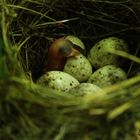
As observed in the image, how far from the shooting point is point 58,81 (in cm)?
140

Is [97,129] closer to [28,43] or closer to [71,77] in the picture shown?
[71,77]

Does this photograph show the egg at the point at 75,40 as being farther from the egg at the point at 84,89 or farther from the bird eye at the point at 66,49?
the egg at the point at 84,89

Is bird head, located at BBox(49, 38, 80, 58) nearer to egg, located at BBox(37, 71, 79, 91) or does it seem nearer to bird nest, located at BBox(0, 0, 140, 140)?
egg, located at BBox(37, 71, 79, 91)

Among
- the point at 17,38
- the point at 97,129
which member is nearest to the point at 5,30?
the point at 17,38

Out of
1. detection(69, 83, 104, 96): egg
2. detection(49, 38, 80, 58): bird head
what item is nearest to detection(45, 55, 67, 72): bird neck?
detection(49, 38, 80, 58): bird head

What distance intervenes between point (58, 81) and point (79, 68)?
0.36 ft

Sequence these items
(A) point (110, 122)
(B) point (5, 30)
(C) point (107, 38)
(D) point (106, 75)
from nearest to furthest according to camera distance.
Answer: (A) point (110, 122), (B) point (5, 30), (D) point (106, 75), (C) point (107, 38)

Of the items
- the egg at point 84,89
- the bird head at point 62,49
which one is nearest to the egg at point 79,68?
the bird head at point 62,49

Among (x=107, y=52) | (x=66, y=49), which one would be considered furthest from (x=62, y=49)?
(x=107, y=52)

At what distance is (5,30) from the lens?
130 centimetres

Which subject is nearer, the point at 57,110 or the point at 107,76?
the point at 57,110

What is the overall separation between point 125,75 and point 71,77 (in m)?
0.14

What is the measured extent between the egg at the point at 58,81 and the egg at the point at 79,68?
0.05 metres

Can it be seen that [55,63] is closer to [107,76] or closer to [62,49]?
[62,49]
